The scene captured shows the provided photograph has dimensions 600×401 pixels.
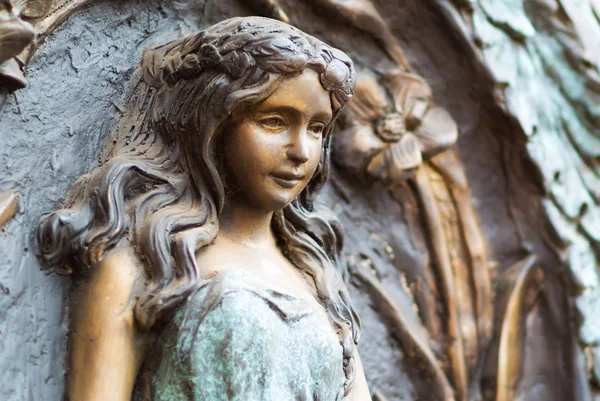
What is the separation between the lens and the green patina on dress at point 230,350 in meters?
1.39

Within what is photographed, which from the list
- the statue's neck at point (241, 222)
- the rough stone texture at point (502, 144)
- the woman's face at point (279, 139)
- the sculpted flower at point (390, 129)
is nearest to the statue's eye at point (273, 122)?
→ the woman's face at point (279, 139)

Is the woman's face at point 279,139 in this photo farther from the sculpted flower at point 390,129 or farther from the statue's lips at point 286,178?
the sculpted flower at point 390,129

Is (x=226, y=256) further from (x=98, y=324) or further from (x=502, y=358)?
(x=502, y=358)

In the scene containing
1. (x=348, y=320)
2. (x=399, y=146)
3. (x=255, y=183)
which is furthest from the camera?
(x=399, y=146)

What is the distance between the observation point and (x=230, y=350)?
139 centimetres

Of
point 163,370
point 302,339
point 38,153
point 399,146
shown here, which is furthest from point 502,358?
point 38,153

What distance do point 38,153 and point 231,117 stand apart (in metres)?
0.31

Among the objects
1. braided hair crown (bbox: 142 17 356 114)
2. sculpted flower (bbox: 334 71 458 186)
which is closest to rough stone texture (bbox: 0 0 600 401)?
sculpted flower (bbox: 334 71 458 186)

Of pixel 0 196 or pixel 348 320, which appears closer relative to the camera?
pixel 0 196

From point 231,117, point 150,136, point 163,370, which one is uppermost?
point 231,117

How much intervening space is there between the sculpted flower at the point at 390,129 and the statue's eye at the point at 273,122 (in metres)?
0.46

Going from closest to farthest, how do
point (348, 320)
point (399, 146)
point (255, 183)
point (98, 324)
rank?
point (98, 324)
point (255, 183)
point (348, 320)
point (399, 146)

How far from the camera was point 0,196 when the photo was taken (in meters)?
1.45

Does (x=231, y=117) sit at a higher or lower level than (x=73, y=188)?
higher
